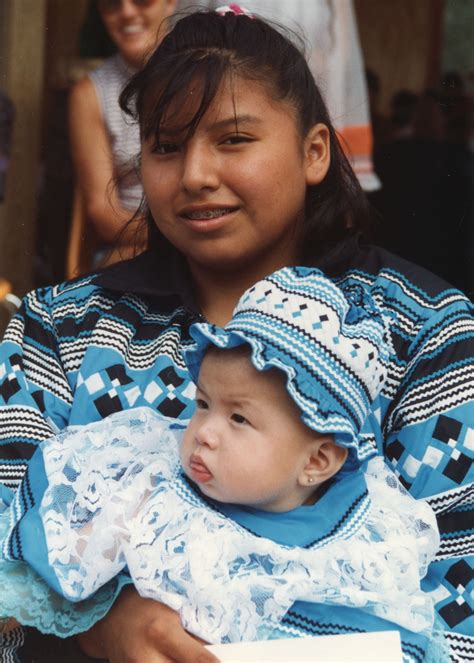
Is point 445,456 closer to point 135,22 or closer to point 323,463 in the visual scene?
point 323,463

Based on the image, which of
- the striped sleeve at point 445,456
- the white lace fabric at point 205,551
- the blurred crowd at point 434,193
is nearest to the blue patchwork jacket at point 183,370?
the striped sleeve at point 445,456

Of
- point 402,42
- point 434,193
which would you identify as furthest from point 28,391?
point 402,42

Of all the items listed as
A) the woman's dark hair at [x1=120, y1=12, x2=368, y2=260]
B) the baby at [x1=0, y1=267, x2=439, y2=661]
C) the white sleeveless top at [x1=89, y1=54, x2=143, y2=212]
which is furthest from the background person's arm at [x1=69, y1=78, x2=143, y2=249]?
the baby at [x1=0, y1=267, x2=439, y2=661]

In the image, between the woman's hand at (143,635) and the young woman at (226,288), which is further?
the young woman at (226,288)

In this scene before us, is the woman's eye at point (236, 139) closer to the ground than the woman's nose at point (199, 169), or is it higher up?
higher up

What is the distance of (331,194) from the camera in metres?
2.37

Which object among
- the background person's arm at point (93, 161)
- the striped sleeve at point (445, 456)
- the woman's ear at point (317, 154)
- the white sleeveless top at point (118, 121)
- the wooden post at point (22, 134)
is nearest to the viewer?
the striped sleeve at point (445, 456)

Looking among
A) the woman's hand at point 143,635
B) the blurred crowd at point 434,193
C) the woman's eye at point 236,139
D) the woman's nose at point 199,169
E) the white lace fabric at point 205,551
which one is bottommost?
the blurred crowd at point 434,193

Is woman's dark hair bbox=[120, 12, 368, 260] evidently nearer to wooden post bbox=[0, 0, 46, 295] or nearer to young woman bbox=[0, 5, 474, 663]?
young woman bbox=[0, 5, 474, 663]

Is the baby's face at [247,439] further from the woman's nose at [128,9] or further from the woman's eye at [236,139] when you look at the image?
the woman's nose at [128,9]

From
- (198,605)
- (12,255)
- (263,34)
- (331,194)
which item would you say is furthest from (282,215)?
(12,255)

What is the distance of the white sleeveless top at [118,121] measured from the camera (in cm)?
355

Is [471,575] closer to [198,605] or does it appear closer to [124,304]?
[198,605]

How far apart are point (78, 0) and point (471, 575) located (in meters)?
3.10
